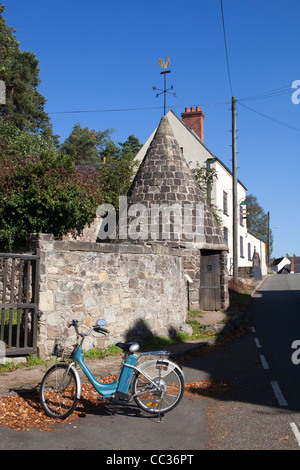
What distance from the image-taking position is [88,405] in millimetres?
6461

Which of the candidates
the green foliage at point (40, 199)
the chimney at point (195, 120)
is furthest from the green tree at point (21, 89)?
the green foliage at point (40, 199)

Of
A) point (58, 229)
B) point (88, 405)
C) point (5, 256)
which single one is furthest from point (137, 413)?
point (58, 229)

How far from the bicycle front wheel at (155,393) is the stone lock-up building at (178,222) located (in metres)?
8.94

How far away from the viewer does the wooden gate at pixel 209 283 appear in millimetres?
16594

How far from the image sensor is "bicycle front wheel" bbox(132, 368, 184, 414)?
19.6 ft

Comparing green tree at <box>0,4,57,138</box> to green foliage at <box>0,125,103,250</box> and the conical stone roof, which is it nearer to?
green foliage at <box>0,125,103,250</box>

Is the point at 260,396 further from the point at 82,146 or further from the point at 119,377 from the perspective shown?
the point at 82,146

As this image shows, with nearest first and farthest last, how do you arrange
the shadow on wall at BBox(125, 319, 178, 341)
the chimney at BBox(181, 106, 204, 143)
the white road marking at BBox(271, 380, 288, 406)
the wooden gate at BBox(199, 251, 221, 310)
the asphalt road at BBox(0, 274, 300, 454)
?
the asphalt road at BBox(0, 274, 300, 454), the white road marking at BBox(271, 380, 288, 406), the shadow on wall at BBox(125, 319, 178, 341), the wooden gate at BBox(199, 251, 221, 310), the chimney at BBox(181, 106, 204, 143)

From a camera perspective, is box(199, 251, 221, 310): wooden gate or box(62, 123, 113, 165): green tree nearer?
box(199, 251, 221, 310): wooden gate

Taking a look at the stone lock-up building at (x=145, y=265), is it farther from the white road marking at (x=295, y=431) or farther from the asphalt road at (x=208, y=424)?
the white road marking at (x=295, y=431)

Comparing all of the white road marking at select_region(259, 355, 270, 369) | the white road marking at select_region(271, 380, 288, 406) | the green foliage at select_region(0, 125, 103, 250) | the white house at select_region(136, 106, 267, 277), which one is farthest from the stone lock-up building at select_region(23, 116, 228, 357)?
the white house at select_region(136, 106, 267, 277)

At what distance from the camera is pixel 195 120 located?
34.1 metres

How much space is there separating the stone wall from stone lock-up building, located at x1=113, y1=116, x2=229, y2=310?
3.11 m
